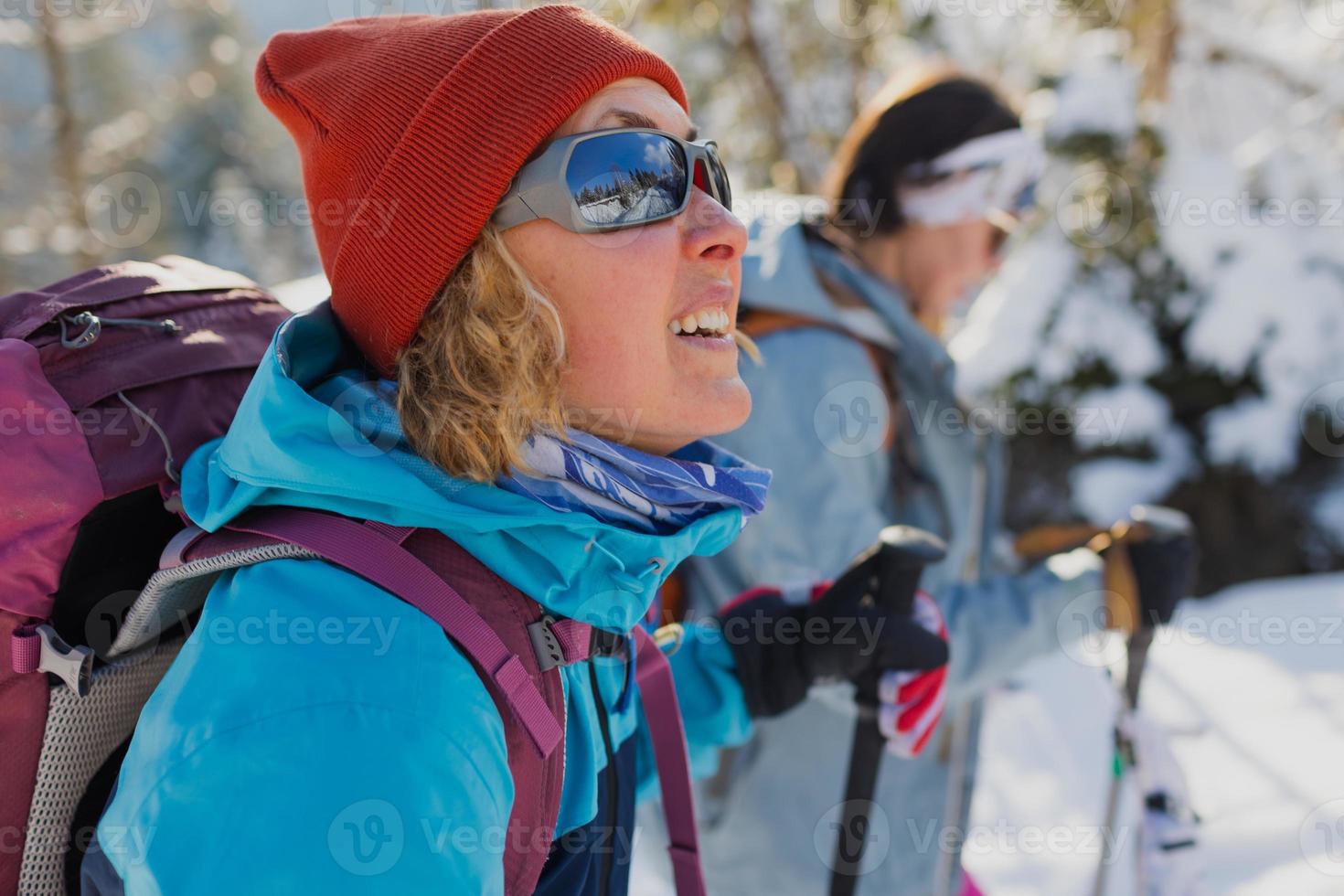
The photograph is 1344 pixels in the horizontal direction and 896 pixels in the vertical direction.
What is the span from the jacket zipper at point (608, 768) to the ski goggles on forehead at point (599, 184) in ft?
2.05

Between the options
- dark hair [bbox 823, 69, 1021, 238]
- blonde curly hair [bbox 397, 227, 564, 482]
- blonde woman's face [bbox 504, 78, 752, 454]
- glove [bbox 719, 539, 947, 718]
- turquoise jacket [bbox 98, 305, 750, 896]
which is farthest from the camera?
A: dark hair [bbox 823, 69, 1021, 238]

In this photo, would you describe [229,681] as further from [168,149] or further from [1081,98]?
[168,149]

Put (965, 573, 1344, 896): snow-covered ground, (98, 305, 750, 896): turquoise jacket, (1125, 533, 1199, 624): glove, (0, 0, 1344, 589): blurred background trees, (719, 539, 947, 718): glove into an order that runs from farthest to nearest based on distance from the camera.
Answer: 1. (0, 0, 1344, 589): blurred background trees
2. (965, 573, 1344, 896): snow-covered ground
3. (1125, 533, 1199, 624): glove
4. (719, 539, 947, 718): glove
5. (98, 305, 750, 896): turquoise jacket

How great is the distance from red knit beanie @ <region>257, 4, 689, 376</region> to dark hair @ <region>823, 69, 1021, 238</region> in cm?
147

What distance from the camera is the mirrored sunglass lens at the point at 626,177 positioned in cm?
128

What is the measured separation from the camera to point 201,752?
90cm

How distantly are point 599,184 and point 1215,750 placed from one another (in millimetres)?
3320

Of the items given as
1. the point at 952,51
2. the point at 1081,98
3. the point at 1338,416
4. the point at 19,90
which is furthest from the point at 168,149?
the point at 1338,416

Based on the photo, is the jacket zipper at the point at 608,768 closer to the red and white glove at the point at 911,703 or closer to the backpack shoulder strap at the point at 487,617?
the backpack shoulder strap at the point at 487,617

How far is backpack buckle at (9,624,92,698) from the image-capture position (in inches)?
41.6

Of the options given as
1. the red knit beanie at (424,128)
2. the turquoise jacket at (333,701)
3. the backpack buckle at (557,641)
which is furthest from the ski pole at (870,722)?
the red knit beanie at (424,128)

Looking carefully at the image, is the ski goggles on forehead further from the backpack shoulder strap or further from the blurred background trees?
the blurred background trees

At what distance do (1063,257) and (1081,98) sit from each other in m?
1.07

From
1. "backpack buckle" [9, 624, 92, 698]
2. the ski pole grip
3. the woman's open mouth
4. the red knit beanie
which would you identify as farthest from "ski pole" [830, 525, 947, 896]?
"backpack buckle" [9, 624, 92, 698]
